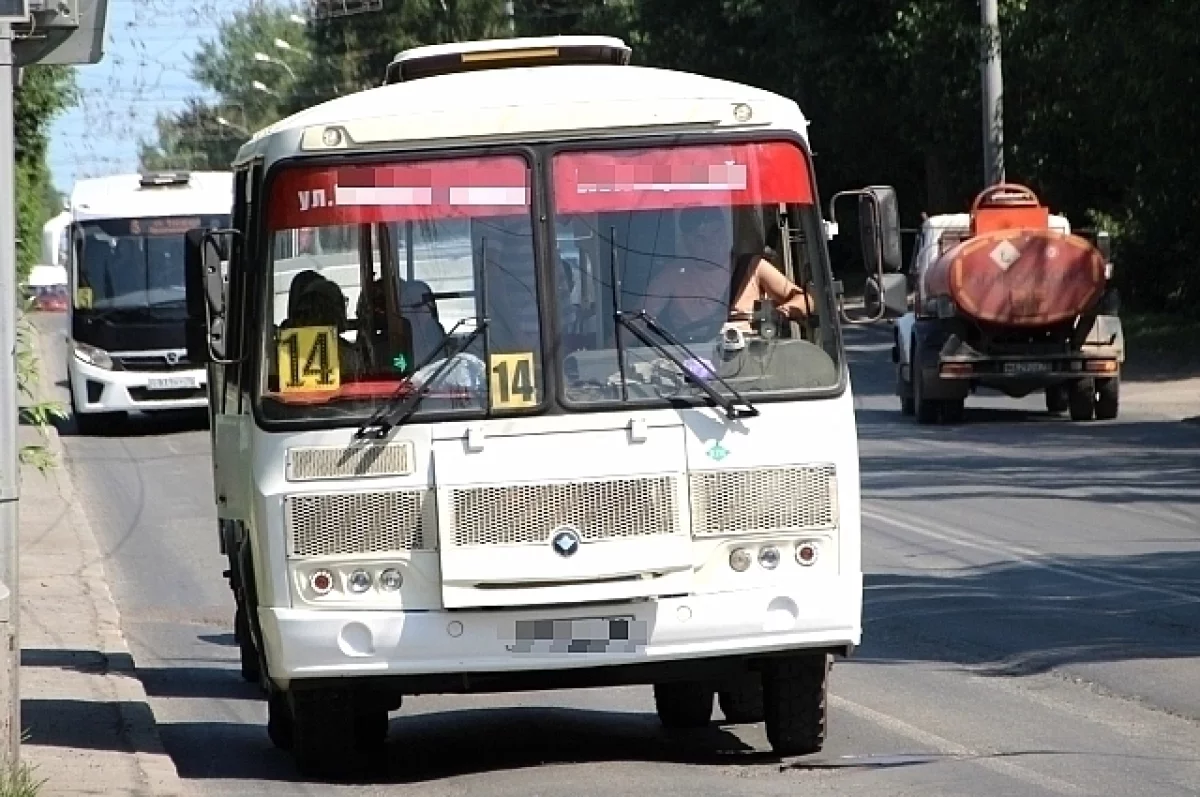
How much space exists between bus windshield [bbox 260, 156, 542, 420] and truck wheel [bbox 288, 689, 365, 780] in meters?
1.05

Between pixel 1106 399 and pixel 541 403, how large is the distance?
67.1 feet

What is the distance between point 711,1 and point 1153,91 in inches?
1071

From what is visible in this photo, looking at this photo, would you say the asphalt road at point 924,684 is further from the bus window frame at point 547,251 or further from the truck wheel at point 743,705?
the bus window frame at point 547,251

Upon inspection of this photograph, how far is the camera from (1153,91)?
3344 cm

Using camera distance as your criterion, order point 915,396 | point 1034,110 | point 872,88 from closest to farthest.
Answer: point 915,396 < point 1034,110 < point 872,88

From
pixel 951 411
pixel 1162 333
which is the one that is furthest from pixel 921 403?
pixel 1162 333

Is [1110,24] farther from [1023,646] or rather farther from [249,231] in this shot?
[249,231]

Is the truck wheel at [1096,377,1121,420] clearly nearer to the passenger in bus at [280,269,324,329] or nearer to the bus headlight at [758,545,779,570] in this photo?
the bus headlight at [758,545,779,570]

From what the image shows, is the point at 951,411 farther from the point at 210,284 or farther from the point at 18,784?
the point at 18,784

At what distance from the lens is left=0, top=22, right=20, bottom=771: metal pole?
7.97 metres

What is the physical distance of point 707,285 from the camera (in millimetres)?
9211

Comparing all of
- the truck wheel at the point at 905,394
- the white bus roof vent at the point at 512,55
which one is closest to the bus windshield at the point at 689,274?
the white bus roof vent at the point at 512,55

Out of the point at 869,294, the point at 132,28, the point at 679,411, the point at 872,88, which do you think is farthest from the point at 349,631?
the point at 872,88

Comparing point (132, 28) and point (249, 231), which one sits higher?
point (132, 28)
